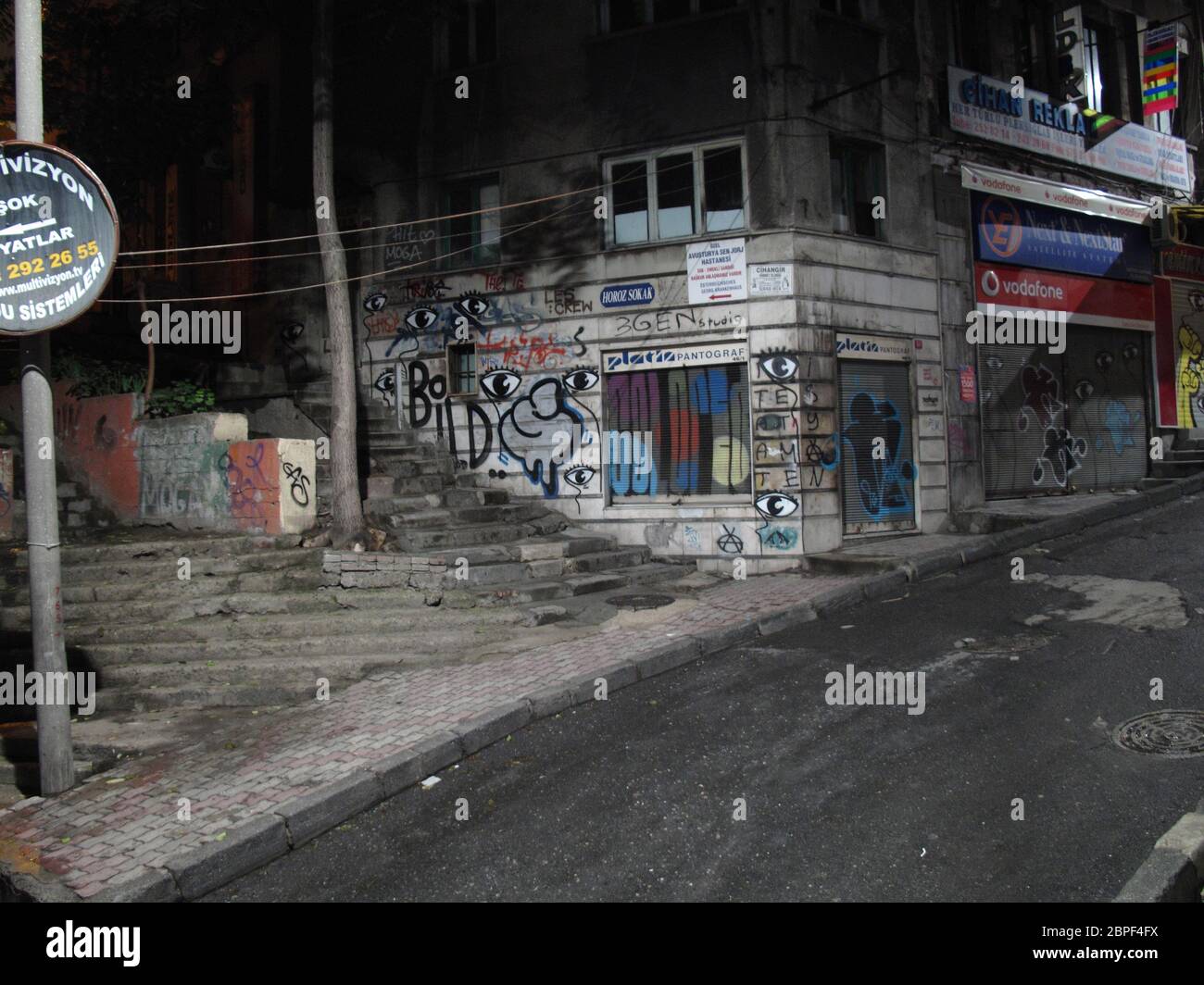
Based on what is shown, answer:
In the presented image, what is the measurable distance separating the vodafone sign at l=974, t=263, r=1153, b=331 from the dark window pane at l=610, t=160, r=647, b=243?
534 cm

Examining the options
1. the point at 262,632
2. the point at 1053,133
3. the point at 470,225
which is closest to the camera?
the point at 262,632

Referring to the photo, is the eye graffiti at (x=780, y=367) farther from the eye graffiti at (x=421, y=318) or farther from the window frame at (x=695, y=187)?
the eye graffiti at (x=421, y=318)

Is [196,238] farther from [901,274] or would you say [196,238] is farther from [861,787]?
[861,787]

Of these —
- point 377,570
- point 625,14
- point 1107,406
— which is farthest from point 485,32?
point 1107,406

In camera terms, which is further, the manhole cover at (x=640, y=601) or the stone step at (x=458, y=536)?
the stone step at (x=458, y=536)

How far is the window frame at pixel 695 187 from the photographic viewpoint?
41.1 ft

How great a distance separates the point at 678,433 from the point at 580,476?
4.93ft

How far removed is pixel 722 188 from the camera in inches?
500

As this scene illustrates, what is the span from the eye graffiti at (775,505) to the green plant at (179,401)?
733 cm

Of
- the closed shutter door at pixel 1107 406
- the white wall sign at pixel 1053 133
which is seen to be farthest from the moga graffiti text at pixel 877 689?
the closed shutter door at pixel 1107 406

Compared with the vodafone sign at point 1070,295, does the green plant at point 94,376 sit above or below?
below

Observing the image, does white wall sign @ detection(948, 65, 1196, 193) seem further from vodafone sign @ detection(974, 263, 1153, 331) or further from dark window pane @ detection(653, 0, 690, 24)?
dark window pane @ detection(653, 0, 690, 24)

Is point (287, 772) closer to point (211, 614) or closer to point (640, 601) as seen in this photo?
point (211, 614)
